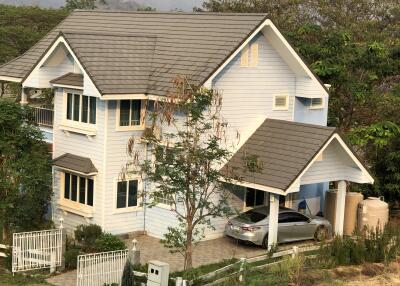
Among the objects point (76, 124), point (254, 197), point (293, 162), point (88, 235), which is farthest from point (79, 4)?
point (293, 162)

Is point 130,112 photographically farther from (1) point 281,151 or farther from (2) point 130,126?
(1) point 281,151

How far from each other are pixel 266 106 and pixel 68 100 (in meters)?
7.53

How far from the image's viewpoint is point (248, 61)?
2694cm

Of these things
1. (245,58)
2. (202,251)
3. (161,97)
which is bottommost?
(202,251)

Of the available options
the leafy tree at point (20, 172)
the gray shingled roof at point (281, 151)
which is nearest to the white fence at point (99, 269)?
the gray shingled roof at point (281, 151)

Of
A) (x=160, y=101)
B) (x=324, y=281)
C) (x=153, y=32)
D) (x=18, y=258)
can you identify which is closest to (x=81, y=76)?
(x=153, y=32)

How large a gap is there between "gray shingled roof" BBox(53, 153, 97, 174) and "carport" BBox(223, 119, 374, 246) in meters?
5.13

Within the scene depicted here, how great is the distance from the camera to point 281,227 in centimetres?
2519

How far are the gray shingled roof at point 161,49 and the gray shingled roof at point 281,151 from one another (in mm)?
3232

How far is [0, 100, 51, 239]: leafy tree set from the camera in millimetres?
24078

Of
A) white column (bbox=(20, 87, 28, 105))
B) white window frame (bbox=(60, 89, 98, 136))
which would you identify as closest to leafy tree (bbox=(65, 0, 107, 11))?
white column (bbox=(20, 87, 28, 105))

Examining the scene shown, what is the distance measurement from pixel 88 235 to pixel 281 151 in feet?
23.7

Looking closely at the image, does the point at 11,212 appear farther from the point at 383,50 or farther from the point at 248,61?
the point at 383,50

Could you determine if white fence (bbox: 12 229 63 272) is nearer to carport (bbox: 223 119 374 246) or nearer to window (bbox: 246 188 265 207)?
carport (bbox: 223 119 374 246)
